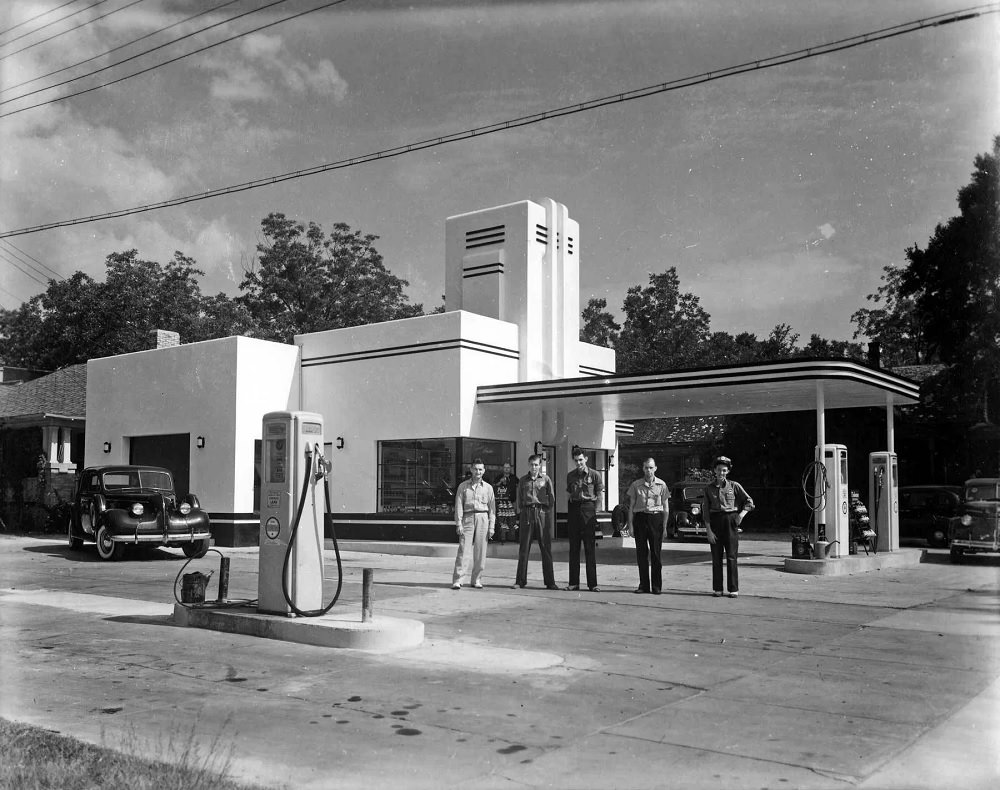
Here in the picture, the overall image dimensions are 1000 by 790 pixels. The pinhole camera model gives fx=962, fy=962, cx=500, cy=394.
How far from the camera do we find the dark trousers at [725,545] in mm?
12852

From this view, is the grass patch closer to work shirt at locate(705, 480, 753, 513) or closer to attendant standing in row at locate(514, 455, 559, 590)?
attendant standing in row at locate(514, 455, 559, 590)

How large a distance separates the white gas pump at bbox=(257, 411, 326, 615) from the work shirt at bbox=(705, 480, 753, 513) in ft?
18.0

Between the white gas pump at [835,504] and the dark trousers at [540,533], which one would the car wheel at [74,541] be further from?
the white gas pump at [835,504]

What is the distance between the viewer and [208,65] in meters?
13.8

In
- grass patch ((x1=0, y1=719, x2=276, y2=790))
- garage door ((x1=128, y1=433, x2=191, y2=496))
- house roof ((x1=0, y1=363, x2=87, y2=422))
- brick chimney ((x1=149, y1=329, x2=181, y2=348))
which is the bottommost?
grass patch ((x1=0, y1=719, x2=276, y2=790))

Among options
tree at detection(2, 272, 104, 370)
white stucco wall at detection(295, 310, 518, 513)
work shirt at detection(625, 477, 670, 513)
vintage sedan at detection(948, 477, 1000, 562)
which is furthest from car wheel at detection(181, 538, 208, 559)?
tree at detection(2, 272, 104, 370)

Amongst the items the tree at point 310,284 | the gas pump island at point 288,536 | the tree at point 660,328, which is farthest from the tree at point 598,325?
the gas pump island at point 288,536

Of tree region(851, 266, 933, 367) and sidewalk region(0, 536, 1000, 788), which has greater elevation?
tree region(851, 266, 933, 367)

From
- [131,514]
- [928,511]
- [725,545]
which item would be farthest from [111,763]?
[928,511]

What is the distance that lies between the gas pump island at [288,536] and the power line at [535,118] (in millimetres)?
3239

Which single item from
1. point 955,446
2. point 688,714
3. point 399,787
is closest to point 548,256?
point 955,446

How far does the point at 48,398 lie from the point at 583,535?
23.7 meters

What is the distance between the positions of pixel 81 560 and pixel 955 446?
25.5 m

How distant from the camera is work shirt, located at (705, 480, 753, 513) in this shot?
12.8 m
